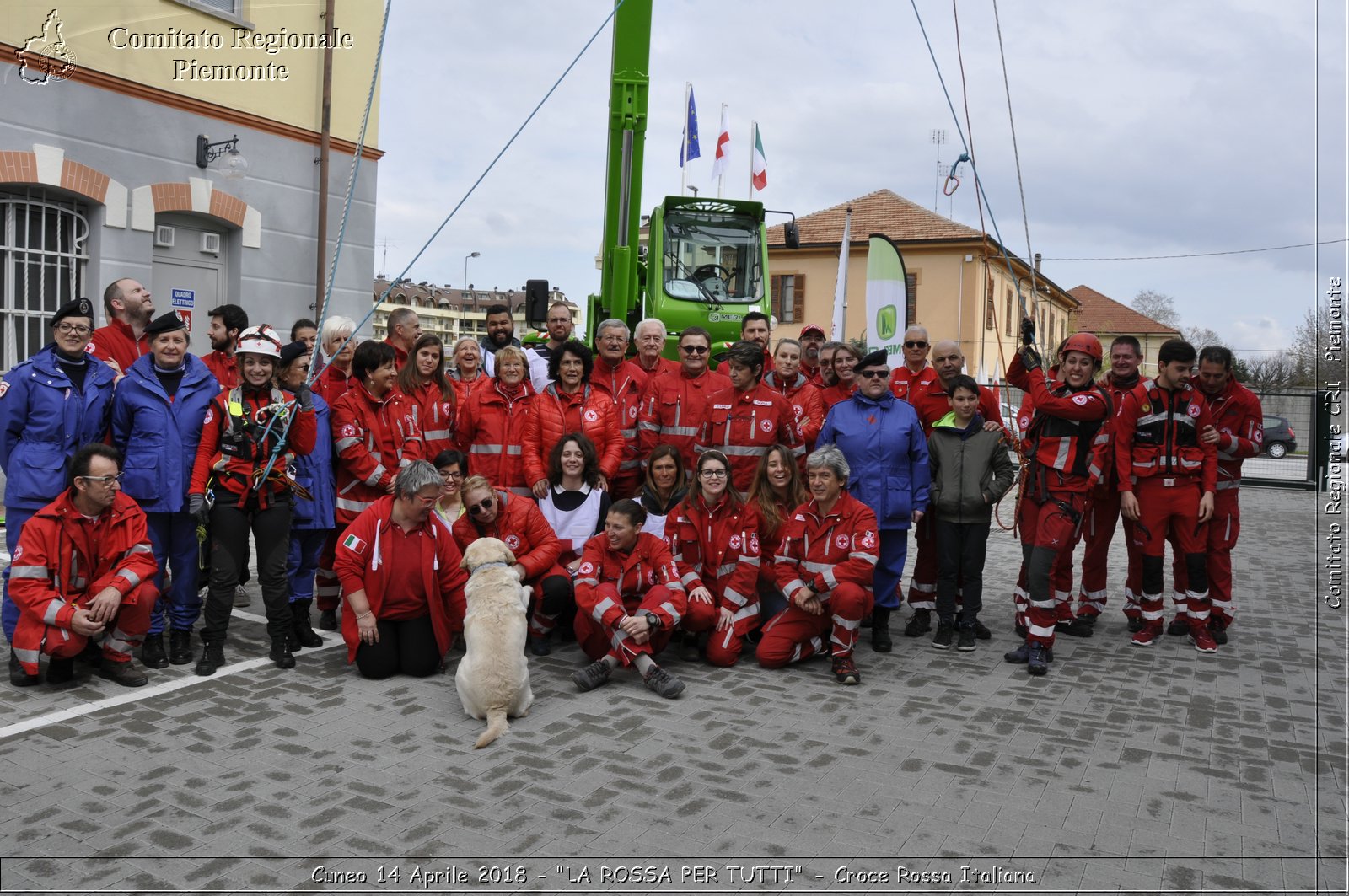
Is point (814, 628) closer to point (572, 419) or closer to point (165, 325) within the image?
point (572, 419)

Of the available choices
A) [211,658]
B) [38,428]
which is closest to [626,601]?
[211,658]

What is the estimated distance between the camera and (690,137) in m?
24.0

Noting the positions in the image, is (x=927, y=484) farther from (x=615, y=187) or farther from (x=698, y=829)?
(x=615, y=187)

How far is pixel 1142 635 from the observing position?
7.04m

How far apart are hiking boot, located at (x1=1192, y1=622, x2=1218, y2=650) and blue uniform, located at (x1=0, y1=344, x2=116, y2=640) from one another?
731 centimetres

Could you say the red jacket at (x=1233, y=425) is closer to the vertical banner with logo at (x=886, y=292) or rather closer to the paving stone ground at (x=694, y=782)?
the paving stone ground at (x=694, y=782)

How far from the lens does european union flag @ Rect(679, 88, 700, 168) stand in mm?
23703

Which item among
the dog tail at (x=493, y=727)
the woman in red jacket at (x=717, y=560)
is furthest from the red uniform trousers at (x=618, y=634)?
the dog tail at (x=493, y=727)

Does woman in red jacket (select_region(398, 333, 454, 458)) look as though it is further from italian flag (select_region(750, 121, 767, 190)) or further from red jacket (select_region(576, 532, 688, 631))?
italian flag (select_region(750, 121, 767, 190))

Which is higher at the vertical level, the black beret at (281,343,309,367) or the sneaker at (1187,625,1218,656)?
the black beret at (281,343,309,367)

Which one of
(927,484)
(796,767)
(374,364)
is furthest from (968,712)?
(374,364)

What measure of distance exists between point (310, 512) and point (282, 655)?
0.96m

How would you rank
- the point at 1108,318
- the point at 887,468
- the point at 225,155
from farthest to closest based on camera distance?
the point at 1108,318
the point at 225,155
the point at 887,468

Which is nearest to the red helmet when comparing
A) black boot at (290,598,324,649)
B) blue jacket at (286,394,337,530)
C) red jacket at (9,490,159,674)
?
blue jacket at (286,394,337,530)
